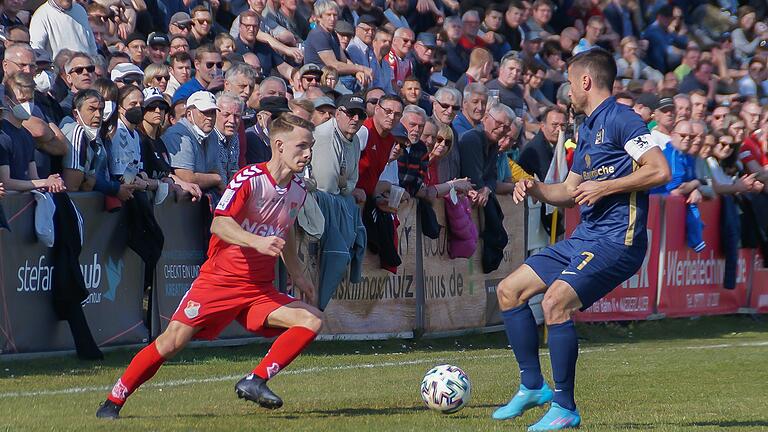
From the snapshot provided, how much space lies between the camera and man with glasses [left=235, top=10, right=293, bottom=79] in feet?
54.6

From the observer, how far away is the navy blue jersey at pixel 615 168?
27.5 ft

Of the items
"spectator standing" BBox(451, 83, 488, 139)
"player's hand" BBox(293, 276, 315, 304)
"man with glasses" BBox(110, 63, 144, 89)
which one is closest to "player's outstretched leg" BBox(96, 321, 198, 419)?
"player's hand" BBox(293, 276, 315, 304)

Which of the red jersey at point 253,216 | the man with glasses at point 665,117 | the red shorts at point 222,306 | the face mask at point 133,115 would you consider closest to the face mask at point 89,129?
the face mask at point 133,115

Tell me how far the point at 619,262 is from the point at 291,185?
2234mm

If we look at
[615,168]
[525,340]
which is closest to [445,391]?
[525,340]

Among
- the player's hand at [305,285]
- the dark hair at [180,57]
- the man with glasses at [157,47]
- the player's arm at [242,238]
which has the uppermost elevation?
the man with glasses at [157,47]

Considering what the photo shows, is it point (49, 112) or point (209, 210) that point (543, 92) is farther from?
point (49, 112)

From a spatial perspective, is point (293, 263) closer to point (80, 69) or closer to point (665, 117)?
point (80, 69)

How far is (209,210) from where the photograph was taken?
43.5 feet

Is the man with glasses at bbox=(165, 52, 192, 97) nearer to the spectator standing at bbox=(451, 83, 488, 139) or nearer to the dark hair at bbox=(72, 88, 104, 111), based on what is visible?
the dark hair at bbox=(72, 88, 104, 111)

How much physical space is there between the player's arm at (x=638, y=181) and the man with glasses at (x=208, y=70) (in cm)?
713

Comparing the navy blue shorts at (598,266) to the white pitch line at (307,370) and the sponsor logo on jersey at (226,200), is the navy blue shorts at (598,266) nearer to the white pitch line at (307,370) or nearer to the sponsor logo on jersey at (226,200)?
the sponsor logo on jersey at (226,200)

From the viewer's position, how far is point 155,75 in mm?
14133

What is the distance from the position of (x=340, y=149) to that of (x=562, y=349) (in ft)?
18.0
